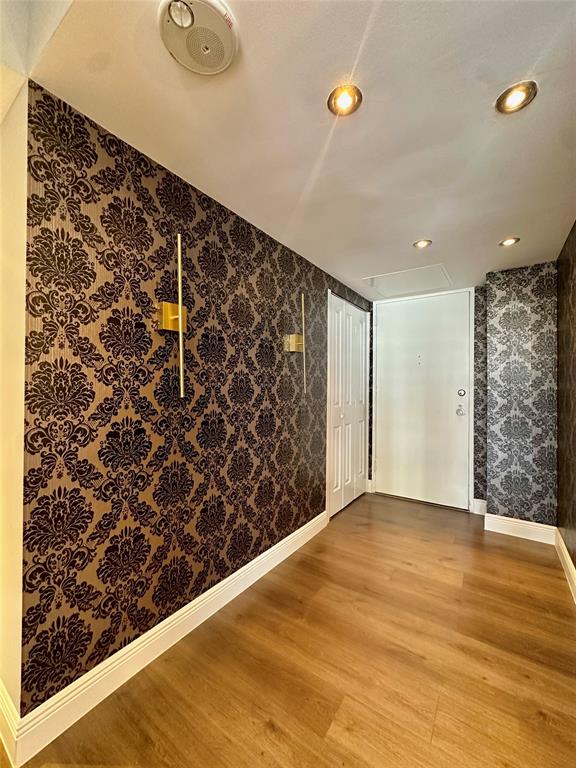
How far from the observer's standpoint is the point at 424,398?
360 cm

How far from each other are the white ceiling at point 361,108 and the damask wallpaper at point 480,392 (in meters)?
1.38

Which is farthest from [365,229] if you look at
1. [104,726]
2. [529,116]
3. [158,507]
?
[104,726]

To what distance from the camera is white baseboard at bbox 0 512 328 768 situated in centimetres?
111

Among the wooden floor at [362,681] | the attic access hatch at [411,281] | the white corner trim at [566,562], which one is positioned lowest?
the wooden floor at [362,681]

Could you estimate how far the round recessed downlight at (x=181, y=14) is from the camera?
0.87 meters

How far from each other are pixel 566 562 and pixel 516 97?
273 cm

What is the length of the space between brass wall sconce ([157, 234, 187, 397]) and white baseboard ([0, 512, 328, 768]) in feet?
3.73

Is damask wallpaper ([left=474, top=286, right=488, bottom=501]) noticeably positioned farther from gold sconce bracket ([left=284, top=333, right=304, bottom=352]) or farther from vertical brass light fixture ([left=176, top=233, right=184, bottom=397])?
vertical brass light fixture ([left=176, top=233, right=184, bottom=397])

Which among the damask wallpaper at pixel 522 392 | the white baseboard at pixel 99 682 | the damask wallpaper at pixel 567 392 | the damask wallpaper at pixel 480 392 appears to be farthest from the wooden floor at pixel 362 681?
the damask wallpaper at pixel 480 392

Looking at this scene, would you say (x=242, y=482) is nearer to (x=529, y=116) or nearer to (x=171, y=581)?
(x=171, y=581)

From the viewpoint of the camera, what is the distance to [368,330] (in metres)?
3.90

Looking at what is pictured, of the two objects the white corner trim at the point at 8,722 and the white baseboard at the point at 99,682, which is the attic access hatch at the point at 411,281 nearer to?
the white baseboard at the point at 99,682

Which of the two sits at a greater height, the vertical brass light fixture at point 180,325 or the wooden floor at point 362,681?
the vertical brass light fixture at point 180,325

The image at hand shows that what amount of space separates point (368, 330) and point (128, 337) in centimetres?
305
